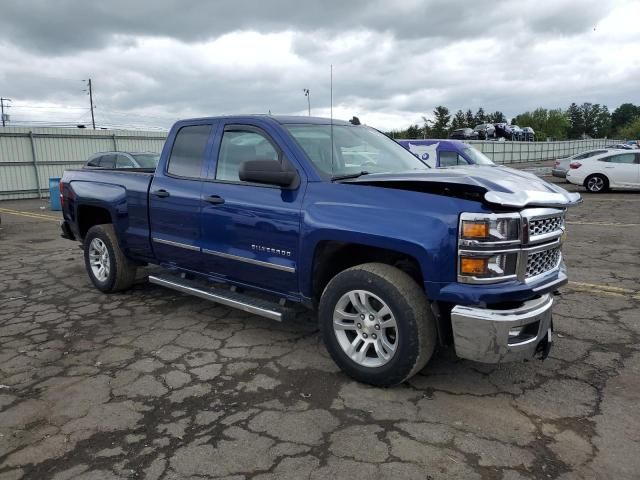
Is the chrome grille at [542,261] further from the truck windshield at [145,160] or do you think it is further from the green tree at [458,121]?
the green tree at [458,121]

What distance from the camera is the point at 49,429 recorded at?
3.01 metres

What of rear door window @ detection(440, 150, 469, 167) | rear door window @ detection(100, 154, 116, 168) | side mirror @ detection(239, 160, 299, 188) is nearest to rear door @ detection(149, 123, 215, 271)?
side mirror @ detection(239, 160, 299, 188)

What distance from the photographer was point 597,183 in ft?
56.4

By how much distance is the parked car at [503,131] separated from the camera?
44281mm

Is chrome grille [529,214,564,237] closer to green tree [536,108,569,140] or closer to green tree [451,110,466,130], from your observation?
green tree [451,110,466,130]

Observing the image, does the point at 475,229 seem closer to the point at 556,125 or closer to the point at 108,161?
the point at 108,161

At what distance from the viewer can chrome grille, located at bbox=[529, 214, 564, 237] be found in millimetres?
3102

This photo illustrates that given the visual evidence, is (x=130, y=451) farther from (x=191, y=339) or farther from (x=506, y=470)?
(x=506, y=470)

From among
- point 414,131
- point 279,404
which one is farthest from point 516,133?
point 279,404

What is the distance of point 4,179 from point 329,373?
19.5 meters

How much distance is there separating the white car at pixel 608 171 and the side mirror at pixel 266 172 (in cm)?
1653

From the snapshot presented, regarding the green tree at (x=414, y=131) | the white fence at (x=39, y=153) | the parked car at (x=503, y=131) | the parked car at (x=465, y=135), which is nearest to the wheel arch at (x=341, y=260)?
the white fence at (x=39, y=153)

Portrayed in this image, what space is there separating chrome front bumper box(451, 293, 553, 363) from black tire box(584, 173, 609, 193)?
16.3m

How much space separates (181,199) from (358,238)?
196 centimetres
